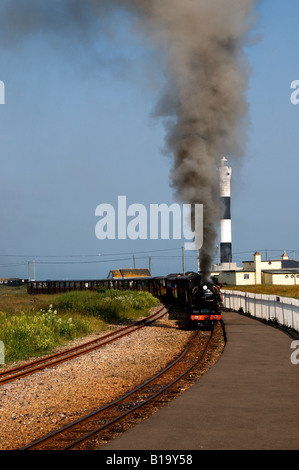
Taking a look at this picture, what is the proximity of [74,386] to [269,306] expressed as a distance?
54.1ft

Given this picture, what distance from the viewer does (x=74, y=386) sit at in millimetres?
14805

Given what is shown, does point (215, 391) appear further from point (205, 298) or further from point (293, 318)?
point (205, 298)

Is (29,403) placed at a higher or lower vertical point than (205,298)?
lower

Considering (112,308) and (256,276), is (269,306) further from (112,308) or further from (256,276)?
(256,276)

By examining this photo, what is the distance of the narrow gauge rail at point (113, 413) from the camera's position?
9.33m

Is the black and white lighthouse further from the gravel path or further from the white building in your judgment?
the gravel path

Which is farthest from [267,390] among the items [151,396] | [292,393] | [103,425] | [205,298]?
[205,298]

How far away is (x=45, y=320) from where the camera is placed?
25531 mm

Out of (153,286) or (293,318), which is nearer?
(293,318)

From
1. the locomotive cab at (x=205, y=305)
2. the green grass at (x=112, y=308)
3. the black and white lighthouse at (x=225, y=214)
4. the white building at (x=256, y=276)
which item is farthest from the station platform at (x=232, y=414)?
the white building at (x=256, y=276)

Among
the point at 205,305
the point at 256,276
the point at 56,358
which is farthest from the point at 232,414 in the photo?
the point at 256,276

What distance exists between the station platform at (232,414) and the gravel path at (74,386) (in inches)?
87.8

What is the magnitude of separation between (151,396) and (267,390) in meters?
2.69
